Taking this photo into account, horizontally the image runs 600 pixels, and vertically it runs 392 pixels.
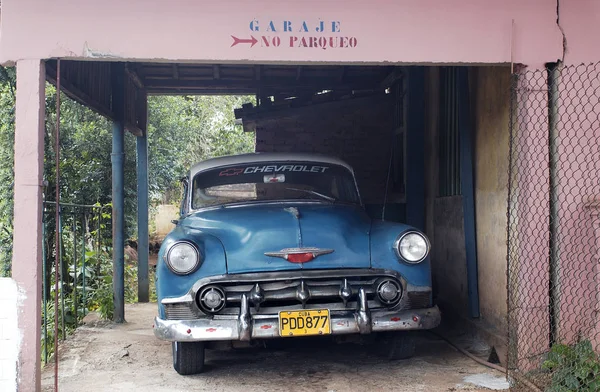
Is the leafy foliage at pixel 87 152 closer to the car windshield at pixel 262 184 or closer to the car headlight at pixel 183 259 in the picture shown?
the car windshield at pixel 262 184

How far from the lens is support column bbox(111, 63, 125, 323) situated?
26.0 feet

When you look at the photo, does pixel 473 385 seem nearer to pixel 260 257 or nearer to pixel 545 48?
pixel 260 257

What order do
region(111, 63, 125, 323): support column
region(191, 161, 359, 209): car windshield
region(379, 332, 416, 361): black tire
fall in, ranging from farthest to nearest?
1. region(111, 63, 125, 323): support column
2. region(191, 161, 359, 209): car windshield
3. region(379, 332, 416, 361): black tire

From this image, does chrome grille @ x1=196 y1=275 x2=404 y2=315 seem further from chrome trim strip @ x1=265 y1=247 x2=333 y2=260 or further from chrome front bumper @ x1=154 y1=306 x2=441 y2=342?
chrome trim strip @ x1=265 y1=247 x2=333 y2=260

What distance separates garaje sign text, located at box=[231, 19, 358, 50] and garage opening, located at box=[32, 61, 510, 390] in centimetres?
162

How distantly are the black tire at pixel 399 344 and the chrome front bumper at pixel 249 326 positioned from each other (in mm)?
655

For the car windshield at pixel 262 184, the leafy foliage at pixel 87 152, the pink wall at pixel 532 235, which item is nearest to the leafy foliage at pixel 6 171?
the leafy foliage at pixel 87 152

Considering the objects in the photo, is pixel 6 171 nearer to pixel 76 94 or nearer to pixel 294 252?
pixel 76 94

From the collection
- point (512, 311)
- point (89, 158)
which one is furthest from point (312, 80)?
point (512, 311)

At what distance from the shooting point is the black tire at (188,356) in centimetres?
501

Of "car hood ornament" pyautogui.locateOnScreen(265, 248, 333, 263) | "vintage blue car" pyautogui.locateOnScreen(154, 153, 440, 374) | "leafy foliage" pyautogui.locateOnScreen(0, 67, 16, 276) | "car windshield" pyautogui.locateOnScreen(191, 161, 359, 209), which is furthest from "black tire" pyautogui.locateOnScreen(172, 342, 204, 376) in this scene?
"leafy foliage" pyautogui.locateOnScreen(0, 67, 16, 276)

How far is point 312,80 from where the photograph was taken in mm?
9484

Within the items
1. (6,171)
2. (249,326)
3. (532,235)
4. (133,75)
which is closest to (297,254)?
(249,326)

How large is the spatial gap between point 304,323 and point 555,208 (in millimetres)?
1996
